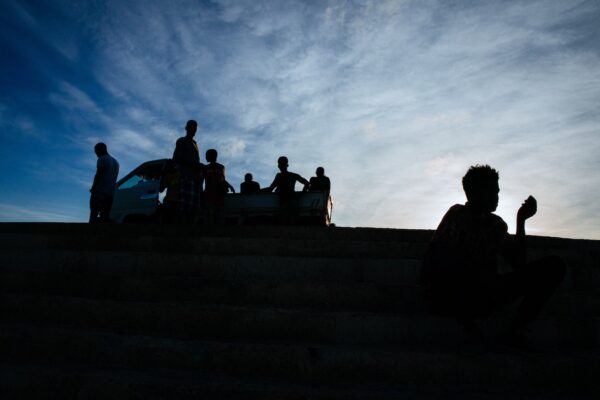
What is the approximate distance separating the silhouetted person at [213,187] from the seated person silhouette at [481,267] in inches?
191

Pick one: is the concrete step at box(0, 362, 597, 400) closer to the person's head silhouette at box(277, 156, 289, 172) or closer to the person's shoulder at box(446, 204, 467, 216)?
the person's shoulder at box(446, 204, 467, 216)

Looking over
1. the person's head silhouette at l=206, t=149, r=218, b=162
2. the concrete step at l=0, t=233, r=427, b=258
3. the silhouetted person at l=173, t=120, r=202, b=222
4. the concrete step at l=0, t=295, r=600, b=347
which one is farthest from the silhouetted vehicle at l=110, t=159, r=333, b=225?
the concrete step at l=0, t=295, r=600, b=347

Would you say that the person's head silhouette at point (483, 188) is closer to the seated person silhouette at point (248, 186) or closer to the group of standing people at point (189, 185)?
the group of standing people at point (189, 185)

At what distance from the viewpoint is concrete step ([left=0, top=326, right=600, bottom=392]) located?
2.07 m

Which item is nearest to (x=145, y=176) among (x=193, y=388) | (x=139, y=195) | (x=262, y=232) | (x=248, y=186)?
(x=139, y=195)

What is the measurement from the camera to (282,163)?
24.6 ft

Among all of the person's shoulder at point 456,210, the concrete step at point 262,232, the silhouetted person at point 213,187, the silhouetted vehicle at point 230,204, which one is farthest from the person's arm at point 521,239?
the silhouetted vehicle at point 230,204

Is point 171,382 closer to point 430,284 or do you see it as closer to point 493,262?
point 430,284

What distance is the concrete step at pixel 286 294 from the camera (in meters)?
2.82

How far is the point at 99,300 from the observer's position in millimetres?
2764

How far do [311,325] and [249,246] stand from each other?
1.67 metres

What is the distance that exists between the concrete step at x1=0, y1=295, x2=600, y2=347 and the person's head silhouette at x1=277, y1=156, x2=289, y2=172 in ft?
16.8

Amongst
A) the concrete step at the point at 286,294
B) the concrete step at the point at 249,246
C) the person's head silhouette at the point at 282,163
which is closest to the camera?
the concrete step at the point at 286,294

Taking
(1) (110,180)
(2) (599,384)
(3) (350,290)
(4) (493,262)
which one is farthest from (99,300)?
(1) (110,180)
